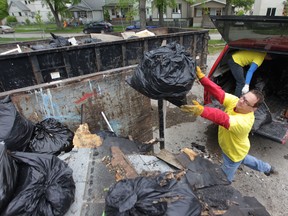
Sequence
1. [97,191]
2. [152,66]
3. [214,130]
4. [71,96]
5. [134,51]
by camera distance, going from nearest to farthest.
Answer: [97,191], [152,66], [71,96], [214,130], [134,51]

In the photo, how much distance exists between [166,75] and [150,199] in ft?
3.36

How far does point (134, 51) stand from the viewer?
205 inches

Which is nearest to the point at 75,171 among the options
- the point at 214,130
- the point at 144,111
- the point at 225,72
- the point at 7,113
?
the point at 7,113

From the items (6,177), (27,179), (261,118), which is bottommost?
(261,118)

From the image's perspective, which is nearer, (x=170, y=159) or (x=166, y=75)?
(x=166, y=75)

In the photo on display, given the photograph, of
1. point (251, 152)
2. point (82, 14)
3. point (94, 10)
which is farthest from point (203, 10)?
point (251, 152)

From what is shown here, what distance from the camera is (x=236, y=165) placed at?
8.52 feet

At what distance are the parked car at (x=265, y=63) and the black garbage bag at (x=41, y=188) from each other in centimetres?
290

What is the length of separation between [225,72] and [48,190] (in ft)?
13.4

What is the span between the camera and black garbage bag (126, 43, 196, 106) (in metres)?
1.84

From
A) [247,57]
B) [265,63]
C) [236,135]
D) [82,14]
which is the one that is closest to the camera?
[236,135]

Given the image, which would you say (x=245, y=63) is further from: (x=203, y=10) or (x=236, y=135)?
(x=203, y=10)

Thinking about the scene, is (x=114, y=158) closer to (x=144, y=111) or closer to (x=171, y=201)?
(x=171, y=201)

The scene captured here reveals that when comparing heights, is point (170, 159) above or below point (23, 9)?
below
